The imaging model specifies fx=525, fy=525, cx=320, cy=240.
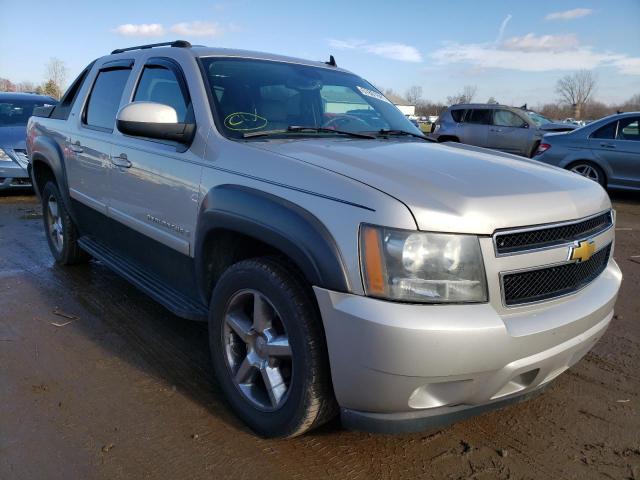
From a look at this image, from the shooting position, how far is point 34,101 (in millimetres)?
9609

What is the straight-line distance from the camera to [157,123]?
109 inches

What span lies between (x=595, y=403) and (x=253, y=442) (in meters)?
1.77

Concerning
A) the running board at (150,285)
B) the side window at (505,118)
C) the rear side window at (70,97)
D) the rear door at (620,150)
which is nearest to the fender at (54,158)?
the rear side window at (70,97)

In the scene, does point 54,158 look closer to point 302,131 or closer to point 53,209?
point 53,209

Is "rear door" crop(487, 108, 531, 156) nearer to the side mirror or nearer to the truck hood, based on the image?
the truck hood

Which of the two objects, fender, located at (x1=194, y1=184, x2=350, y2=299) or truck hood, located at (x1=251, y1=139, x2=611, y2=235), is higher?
truck hood, located at (x1=251, y1=139, x2=611, y2=235)

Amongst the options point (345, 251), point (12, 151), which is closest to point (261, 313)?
point (345, 251)

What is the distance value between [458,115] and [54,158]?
1268 cm

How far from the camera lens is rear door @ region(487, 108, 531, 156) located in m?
14.3

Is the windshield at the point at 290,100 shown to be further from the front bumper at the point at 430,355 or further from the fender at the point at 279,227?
the front bumper at the point at 430,355

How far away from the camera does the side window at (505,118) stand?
14523mm

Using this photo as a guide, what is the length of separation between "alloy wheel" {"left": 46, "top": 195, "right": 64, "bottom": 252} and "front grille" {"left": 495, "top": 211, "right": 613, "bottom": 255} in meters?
4.19

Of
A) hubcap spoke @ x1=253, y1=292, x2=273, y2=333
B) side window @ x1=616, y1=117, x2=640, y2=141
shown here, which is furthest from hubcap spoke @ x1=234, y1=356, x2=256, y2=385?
side window @ x1=616, y1=117, x2=640, y2=141

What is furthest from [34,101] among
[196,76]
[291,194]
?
[291,194]
